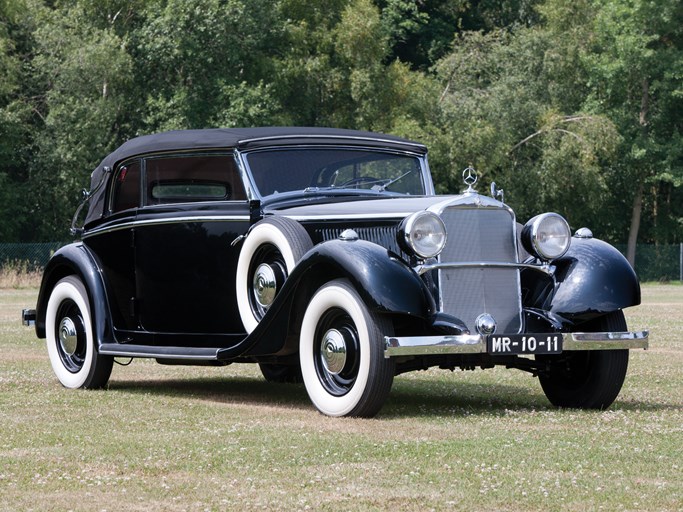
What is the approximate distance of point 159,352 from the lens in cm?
968

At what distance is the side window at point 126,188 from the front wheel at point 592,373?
12.2ft

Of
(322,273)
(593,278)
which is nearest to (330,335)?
(322,273)

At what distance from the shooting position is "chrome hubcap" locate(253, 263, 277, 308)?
29.6 feet

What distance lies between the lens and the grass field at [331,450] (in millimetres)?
5504

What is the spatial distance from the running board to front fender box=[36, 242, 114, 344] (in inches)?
7.7

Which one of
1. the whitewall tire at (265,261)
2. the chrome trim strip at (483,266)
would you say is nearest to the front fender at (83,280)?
the whitewall tire at (265,261)

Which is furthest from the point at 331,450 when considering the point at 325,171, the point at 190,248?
the point at 325,171

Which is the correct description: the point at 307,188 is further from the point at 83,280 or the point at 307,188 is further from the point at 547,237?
the point at 83,280

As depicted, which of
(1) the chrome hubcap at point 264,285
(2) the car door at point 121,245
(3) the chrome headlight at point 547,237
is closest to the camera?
(3) the chrome headlight at point 547,237

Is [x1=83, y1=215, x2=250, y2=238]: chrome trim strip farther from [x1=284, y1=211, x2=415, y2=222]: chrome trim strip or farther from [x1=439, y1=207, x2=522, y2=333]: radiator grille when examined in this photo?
[x1=439, y1=207, x2=522, y2=333]: radiator grille

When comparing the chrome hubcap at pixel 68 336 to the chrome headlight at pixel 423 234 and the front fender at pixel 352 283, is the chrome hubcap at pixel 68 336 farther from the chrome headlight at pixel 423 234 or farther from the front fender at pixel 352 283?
the chrome headlight at pixel 423 234

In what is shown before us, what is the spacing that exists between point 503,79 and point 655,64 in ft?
20.8

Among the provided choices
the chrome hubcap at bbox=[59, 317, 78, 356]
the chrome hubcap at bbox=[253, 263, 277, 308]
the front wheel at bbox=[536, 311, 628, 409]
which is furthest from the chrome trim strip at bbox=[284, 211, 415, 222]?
the chrome hubcap at bbox=[59, 317, 78, 356]

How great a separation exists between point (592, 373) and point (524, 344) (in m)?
1.09
